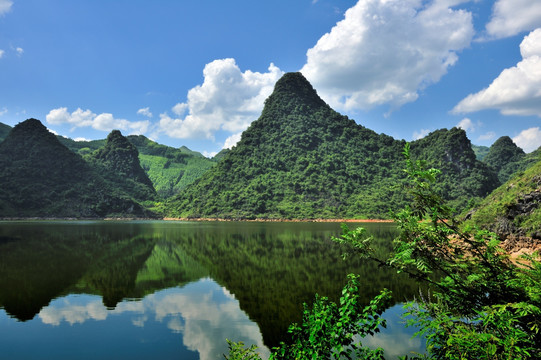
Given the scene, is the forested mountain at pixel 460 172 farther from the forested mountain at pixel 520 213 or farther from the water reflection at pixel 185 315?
the water reflection at pixel 185 315

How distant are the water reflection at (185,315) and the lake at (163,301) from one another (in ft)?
0.17

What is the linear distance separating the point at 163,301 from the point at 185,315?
3.63 metres

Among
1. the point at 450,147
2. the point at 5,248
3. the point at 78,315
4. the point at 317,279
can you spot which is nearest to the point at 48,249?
the point at 5,248

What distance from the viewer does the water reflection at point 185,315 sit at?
49.1ft

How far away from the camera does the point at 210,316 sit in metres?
18.5

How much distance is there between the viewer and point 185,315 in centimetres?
1877

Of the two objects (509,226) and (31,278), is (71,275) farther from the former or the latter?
(509,226)

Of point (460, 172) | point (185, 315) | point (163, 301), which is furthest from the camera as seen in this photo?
point (460, 172)

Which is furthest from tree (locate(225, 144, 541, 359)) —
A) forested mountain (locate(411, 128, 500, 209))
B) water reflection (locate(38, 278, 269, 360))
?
forested mountain (locate(411, 128, 500, 209))

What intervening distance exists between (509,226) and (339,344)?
50927 mm

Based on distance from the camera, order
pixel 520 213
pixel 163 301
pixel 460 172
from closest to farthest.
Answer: pixel 163 301 → pixel 520 213 → pixel 460 172

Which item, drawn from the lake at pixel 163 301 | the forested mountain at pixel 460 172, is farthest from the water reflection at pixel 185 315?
the forested mountain at pixel 460 172

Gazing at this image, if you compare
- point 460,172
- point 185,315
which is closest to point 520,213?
point 185,315

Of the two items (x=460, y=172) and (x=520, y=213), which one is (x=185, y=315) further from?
(x=460, y=172)
